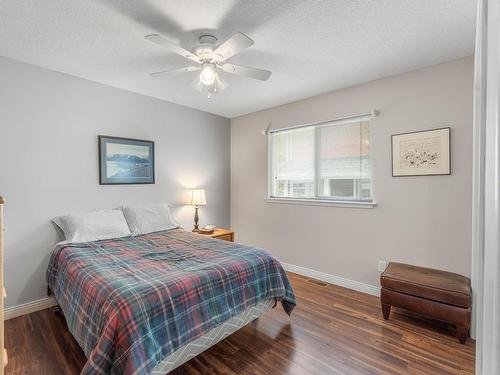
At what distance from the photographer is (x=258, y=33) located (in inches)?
80.1

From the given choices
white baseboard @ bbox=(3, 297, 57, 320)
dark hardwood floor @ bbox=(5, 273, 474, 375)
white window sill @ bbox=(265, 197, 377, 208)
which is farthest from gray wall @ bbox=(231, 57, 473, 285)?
white baseboard @ bbox=(3, 297, 57, 320)

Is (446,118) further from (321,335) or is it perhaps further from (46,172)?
(46,172)

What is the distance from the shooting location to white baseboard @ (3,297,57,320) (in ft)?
8.10

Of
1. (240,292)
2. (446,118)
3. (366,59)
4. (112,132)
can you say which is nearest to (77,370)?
(240,292)

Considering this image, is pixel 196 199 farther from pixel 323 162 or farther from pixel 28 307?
pixel 28 307

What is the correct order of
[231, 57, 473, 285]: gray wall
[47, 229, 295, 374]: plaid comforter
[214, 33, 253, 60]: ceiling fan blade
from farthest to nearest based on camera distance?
1. [231, 57, 473, 285]: gray wall
2. [214, 33, 253, 60]: ceiling fan blade
3. [47, 229, 295, 374]: plaid comforter

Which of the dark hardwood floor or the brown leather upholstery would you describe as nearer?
the dark hardwood floor

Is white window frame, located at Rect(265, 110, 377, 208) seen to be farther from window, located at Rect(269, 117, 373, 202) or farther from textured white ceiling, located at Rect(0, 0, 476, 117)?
textured white ceiling, located at Rect(0, 0, 476, 117)

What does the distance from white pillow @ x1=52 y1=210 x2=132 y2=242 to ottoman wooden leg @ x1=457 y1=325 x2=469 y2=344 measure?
3.22m

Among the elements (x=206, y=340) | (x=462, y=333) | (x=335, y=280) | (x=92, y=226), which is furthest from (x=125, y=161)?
(x=462, y=333)

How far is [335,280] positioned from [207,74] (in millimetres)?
2790

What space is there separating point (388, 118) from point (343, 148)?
0.61 metres

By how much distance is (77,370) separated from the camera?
1.80 m

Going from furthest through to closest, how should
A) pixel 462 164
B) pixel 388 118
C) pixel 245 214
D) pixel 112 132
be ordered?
pixel 245 214 → pixel 112 132 → pixel 388 118 → pixel 462 164
